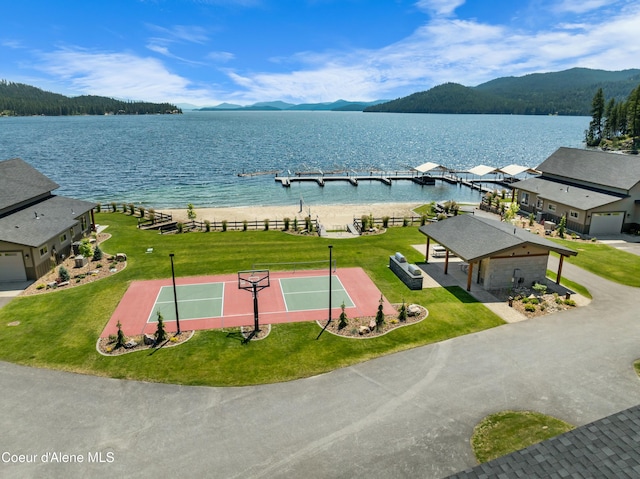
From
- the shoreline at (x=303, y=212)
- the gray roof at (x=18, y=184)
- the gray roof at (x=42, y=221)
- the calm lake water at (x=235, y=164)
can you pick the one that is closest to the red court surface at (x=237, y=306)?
the gray roof at (x=42, y=221)

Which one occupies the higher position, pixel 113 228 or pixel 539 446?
pixel 539 446

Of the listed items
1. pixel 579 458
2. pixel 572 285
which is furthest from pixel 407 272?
pixel 579 458

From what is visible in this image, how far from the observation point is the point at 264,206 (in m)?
67.6

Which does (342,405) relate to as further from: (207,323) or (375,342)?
(207,323)

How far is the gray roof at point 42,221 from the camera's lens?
32188 mm

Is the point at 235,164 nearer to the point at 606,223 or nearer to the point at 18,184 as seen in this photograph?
the point at 18,184

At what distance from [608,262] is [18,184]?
55723mm

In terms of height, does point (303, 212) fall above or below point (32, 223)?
below

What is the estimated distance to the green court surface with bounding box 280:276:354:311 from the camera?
28.7 m

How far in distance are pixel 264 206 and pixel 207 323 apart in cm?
4295

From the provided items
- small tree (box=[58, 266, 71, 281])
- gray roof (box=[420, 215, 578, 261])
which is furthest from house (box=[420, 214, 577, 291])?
small tree (box=[58, 266, 71, 281])

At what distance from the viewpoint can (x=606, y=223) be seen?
45719 millimetres

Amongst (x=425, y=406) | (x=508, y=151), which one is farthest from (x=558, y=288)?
(x=508, y=151)

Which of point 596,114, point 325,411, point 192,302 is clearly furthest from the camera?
point 596,114
